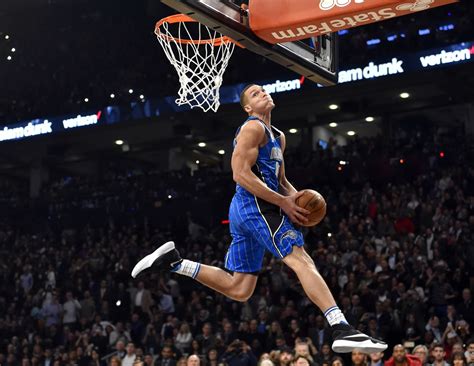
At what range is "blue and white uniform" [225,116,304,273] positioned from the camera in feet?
20.7

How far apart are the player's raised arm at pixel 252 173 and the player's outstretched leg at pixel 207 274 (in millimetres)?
672

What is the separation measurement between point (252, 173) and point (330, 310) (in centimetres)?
113

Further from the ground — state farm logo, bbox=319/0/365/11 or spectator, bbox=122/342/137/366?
state farm logo, bbox=319/0/365/11

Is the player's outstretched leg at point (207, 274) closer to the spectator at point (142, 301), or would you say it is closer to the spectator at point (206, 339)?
the spectator at point (206, 339)

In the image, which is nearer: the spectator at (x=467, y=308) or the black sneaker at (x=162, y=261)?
the black sneaker at (x=162, y=261)

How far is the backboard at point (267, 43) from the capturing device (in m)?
6.96

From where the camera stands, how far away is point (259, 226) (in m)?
6.36

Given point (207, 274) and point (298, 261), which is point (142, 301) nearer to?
point (207, 274)

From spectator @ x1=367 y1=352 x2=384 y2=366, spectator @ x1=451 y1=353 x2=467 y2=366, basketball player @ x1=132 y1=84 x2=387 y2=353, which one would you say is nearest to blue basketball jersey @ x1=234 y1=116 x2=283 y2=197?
basketball player @ x1=132 y1=84 x2=387 y2=353

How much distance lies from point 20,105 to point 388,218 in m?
14.2

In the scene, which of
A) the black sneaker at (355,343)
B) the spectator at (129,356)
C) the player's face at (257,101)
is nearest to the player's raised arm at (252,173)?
the player's face at (257,101)

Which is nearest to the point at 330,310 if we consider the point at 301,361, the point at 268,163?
the point at 268,163

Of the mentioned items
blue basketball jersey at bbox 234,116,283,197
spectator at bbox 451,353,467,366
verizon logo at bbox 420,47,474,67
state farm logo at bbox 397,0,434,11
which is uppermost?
verizon logo at bbox 420,47,474,67

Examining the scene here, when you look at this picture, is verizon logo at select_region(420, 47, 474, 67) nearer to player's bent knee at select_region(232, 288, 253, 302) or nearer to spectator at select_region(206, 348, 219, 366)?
spectator at select_region(206, 348, 219, 366)
